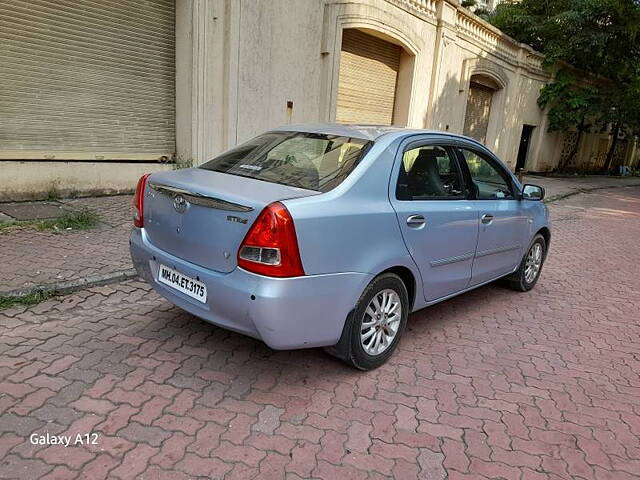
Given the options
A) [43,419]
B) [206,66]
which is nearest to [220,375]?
[43,419]

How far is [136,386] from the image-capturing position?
2850 millimetres

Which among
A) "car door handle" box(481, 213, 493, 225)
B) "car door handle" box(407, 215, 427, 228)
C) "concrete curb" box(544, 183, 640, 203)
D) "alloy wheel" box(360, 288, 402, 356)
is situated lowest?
"concrete curb" box(544, 183, 640, 203)

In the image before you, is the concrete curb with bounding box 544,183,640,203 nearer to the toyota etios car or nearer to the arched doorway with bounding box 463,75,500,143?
the arched doorway with bounding box 463,75,500,143

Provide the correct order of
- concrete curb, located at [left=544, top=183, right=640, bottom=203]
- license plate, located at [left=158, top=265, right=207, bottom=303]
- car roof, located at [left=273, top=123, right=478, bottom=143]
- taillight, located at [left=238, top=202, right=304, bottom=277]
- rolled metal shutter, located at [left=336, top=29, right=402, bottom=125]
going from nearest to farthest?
taillight, located at [left=238, top=202, right=304, bottom=277]
license plate, located at [left=158, top=265, right=207, bottom=303]
car roof, located at [left=273, top=123, right=478, bottom=143]
rolled metal shutter, located at [left=336, top=29, right=402, bottom=125]
concrete curb, located at [left=544, top=183, right=640, bottom=203]

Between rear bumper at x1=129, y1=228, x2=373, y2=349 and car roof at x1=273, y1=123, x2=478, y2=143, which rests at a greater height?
car roof at x1=273, y1=123, x2=478, y2=143

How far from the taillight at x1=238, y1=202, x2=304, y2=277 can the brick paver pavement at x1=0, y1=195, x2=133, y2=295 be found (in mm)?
2390

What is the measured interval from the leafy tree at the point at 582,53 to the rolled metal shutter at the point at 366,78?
9527 mm

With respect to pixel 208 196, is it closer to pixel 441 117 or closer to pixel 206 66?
pixel 206 66

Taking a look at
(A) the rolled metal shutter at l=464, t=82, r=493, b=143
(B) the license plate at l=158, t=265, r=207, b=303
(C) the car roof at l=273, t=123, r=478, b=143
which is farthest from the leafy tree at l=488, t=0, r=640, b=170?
(B) the license plate at l=158, t=265, r=207, b=303

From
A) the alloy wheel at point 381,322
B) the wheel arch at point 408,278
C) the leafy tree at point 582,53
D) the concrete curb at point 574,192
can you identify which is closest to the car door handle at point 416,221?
the wheel arch at point 408,278

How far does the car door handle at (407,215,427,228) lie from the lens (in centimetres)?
326

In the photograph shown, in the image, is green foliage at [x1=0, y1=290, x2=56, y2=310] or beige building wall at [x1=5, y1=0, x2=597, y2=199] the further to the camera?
beige building wall at [x1=5, y1=0, x2=597, y2=199]

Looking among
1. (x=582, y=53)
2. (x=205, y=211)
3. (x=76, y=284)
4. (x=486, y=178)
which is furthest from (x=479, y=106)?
(x=205, y=211)

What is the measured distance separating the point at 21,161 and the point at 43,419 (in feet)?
17.1
